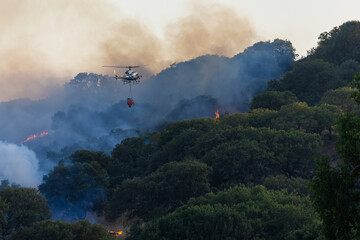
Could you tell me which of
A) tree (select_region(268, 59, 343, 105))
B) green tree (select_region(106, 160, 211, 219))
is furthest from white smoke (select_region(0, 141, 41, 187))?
tree (select_region(268, 59, 343, 105))

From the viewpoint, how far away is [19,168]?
17125 cm

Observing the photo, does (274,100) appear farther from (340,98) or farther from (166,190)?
(166,190)

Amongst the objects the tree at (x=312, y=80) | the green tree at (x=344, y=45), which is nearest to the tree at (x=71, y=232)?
the tree at (x=312, y=80)

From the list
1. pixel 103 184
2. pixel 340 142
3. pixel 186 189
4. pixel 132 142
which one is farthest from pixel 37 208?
pixel 340 142

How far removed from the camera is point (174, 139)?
10512cm

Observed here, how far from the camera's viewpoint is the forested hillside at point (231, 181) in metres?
25.3

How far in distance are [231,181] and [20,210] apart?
Answer: 32368mm

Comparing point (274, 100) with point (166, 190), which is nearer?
point (166, 190)

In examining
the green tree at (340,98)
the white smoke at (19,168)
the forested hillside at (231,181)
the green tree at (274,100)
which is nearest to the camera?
the forested hillside at (231,181)

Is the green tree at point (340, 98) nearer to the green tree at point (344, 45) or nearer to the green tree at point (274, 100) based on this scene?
the green tree at point (274, 100)

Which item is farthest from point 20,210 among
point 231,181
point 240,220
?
point 240,220

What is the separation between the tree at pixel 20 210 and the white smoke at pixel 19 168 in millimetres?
81390

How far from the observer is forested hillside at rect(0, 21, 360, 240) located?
25.3m

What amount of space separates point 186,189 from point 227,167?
8271 millimetres
